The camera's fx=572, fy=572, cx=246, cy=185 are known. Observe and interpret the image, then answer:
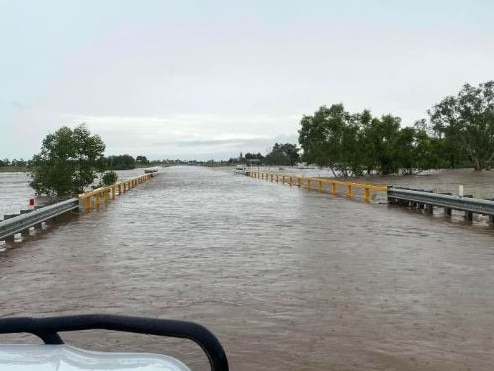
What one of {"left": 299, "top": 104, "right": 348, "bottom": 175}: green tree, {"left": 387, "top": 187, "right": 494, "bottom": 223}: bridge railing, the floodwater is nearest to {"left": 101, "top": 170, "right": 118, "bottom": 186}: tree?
{"left": 387, "top": 187, "right": 494, "bottom": 223}: bridge railing

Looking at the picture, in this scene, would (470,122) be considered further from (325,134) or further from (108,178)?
(108,178)

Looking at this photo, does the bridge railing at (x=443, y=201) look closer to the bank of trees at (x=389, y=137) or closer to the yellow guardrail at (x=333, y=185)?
the yellow guardrail at (x=333, y=185)

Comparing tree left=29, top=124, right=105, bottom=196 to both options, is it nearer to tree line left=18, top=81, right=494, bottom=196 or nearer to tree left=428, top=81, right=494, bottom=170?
tree line left=18, top=81, right=494, bottom=196

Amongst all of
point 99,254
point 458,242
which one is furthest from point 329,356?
point 458,242

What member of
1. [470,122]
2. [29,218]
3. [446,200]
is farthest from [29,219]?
[470,122]

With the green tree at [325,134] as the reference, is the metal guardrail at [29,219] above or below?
below

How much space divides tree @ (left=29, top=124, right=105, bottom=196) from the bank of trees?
115 feet

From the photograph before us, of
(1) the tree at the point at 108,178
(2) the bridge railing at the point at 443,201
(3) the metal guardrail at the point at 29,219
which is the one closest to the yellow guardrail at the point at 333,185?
(2) the bridge railing at the point at 443,201

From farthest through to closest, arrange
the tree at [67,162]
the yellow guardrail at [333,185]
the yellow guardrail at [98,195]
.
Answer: the tree at [67,162] → the yellow guardrail at [333,185] → the yellow guardrail at [98,195]

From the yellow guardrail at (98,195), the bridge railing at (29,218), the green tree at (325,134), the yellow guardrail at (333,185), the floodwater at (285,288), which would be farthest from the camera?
the green tree at (325,134)

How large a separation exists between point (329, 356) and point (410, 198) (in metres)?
17.3

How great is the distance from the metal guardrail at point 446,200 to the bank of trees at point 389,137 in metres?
47.4

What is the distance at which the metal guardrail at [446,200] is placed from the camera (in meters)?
15.8

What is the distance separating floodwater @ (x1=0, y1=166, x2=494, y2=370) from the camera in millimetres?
5684
